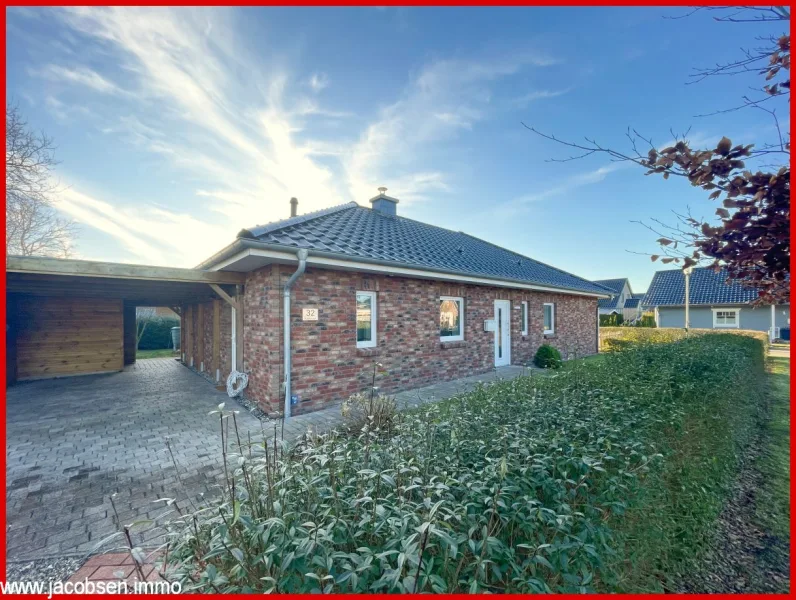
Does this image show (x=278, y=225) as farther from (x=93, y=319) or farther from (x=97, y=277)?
(x=93, y=319)

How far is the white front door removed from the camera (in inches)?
439

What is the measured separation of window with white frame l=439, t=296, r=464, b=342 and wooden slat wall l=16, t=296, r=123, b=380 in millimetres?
11864

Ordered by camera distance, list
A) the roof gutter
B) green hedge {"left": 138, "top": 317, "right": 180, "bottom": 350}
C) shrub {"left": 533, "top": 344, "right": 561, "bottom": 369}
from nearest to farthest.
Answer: the roof gutter → shrub {"left": 533, "top": 344, "right": 561, "bottom": 369} → green hedge {"left": 138, "top": 317, "right": 180, "bottom": 350}

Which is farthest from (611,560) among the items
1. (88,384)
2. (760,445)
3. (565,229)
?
(88,384)

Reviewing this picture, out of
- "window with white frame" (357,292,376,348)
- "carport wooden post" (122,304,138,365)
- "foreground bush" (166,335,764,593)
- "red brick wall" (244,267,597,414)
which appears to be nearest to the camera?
"foreground bush" (166,335,764,593)

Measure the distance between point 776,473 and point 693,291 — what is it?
1123 inches

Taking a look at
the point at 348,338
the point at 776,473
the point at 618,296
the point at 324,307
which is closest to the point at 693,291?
the point at 618,296

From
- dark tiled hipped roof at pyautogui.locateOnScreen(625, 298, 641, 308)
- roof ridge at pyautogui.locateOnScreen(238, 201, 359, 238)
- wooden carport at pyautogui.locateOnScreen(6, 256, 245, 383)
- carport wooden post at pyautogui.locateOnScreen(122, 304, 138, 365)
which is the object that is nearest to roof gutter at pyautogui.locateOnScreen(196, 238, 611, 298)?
roof ridge at pyautogui.locateOnScreen(238, 201, 359, 238)

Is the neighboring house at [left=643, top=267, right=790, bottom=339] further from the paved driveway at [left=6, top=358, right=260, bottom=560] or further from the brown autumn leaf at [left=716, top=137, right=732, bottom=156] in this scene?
the paved driveway at [left=6, top=358, right=260, bottom=560]

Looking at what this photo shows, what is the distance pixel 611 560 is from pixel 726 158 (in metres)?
2.39

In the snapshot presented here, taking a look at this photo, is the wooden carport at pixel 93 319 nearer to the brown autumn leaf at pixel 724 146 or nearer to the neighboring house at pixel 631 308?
the brown autumn leaf at pixel 724 146

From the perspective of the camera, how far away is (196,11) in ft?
15.2

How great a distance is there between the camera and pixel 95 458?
463 centimetres

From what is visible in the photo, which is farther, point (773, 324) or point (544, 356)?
point (773, 324)
